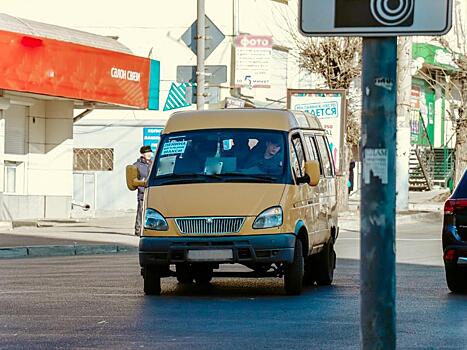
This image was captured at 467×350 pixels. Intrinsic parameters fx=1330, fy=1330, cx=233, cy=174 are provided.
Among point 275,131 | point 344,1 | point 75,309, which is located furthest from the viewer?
point 275,131

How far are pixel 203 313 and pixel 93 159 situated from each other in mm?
26966

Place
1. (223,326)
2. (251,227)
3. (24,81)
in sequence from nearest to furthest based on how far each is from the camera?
1. (223,326)
2. (251,227)
3. (24,81)

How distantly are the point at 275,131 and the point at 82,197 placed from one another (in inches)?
965

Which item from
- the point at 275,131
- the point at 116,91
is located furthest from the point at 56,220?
the point at 275,131

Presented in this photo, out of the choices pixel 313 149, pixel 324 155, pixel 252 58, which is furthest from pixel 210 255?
pixel 252 58

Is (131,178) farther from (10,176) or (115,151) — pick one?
(115,151)

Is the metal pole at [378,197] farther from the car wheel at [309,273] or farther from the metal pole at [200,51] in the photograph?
the metal pole at [200,51]

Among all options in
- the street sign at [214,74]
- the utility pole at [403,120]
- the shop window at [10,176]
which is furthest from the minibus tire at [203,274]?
the street sign at [214,74]

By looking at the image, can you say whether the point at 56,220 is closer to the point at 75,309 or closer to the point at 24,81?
the point at 24,81

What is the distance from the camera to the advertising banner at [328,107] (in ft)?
106

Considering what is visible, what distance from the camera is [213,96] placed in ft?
128

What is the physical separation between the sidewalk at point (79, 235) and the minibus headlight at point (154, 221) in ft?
25.1

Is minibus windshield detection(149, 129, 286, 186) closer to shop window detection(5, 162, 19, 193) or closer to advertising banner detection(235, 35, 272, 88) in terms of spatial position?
shop window detection(5, 162, 19, 193)

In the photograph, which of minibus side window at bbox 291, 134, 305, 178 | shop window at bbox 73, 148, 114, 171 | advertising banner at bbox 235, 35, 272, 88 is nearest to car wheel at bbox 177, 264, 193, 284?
minibus side window at bbox 291, 134, 305, 178
